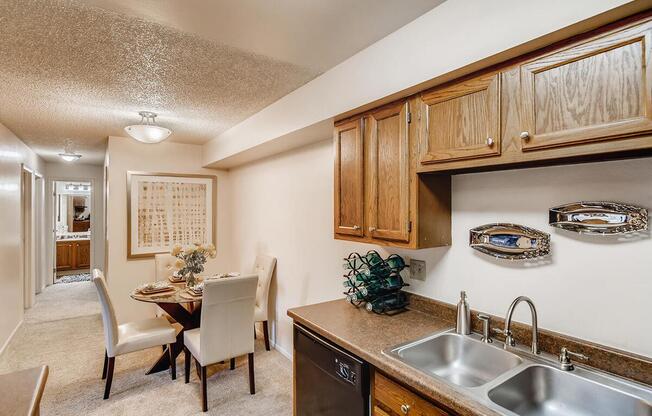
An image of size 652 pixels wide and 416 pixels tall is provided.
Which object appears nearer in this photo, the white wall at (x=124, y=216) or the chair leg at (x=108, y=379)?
the chair leg at (x=108, y=379)

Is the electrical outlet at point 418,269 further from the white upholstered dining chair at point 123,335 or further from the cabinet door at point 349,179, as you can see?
the white upholstered dining chair at point 123,335

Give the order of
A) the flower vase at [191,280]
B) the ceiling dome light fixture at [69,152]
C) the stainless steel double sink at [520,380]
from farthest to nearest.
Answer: the ceiling dome light fixture at [69,152] < the flower vase at [191,280] < the stainless steel double sink at [520,380]

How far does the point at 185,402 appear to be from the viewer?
8.65 feet

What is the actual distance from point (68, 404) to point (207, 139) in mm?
2998

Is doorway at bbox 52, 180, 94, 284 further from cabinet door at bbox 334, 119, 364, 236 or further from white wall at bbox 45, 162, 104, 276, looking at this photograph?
cabinet door at bbox 334, 119, 364, 236

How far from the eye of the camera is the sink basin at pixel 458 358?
1.51m

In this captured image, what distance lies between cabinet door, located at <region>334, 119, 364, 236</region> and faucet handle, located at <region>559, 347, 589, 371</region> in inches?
43.0

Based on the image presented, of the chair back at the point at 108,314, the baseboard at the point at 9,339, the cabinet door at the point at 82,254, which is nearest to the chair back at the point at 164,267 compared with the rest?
the chair back at the point at 108,314

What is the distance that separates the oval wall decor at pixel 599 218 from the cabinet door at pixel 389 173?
650 mm

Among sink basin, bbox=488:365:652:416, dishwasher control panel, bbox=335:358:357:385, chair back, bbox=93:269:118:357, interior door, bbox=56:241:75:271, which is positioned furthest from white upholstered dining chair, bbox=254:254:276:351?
interior door, bbox=56:241:75:271

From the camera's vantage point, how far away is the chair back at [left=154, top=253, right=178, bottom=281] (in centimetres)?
383

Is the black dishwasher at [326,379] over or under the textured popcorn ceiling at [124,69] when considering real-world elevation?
under

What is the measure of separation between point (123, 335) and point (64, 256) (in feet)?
22.0

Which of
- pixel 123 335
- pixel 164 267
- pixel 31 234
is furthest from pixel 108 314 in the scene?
pixel 31 234
